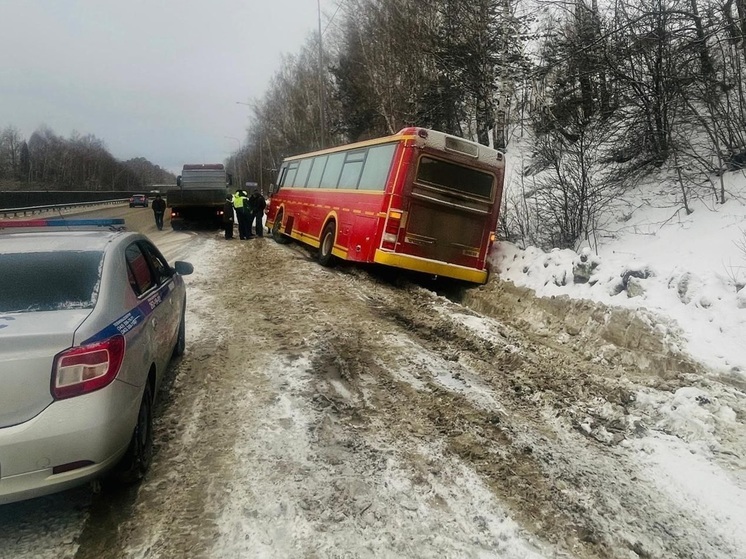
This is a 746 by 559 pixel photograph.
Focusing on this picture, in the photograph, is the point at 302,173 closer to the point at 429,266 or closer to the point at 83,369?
the point at 429,266

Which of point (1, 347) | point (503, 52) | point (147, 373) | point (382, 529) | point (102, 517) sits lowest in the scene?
point (102, 517)

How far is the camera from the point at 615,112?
10195 mm

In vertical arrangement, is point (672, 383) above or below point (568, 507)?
above

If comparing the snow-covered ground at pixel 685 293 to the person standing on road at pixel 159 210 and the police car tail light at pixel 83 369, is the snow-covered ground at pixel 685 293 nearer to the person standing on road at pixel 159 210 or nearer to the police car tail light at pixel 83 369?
the police car tail light at pixel 83 369

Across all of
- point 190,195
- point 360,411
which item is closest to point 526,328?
point 360,411

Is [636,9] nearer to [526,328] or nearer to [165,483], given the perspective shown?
[526,328]

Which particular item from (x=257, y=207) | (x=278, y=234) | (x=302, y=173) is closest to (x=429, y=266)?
(x=302, y=173)

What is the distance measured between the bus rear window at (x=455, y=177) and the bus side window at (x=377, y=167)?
27.3 inches

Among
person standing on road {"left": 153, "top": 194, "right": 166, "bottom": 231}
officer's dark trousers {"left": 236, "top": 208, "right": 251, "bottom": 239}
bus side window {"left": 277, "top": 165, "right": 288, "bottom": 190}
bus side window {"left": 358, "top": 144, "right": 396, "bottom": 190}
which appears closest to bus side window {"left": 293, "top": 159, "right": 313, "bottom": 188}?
bus side window {"left": 277, "top": 165, "right": 288, "bottom": 190}

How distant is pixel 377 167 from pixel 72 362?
7.95 m

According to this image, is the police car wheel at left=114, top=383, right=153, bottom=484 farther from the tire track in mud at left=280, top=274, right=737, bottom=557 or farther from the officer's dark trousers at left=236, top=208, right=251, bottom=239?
the officer's dark trousers at left=236, top=208, right=251, bottom=239

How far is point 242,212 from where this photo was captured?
19.4 meters

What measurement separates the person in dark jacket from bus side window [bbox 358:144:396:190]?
10923 millimetres

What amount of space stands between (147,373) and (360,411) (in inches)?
70.0
